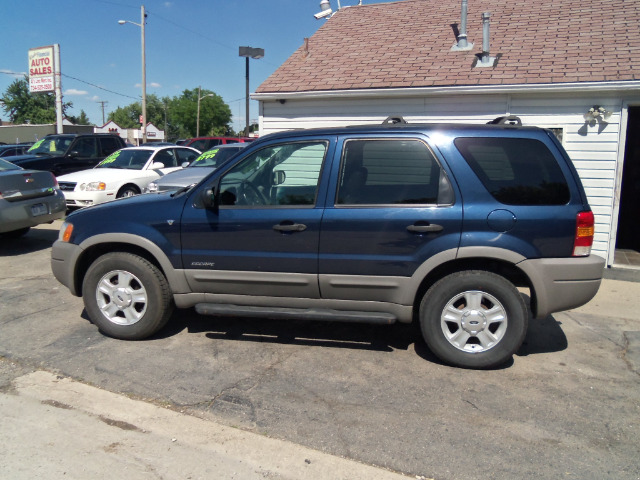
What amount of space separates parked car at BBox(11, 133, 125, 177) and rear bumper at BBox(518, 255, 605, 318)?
40.0ft

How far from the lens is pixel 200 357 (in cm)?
445

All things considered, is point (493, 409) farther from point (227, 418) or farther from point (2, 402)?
point (2, 402)

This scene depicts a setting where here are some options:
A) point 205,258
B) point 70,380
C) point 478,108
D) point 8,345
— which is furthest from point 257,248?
point 478,108

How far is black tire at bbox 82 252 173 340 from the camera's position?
459 centimetres

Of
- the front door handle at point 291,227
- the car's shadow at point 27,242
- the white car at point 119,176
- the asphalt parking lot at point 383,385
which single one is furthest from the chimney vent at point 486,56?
the car's shadow at point 27,242

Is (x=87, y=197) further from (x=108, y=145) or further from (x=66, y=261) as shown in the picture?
(x=66, y=261)

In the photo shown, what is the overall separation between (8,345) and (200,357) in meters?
1.79

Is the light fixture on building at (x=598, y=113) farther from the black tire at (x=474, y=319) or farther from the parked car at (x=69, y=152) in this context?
the parked car at (x=69, y=152)

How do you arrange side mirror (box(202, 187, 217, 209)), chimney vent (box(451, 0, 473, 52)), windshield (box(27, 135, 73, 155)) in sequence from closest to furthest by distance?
1. side mirror (box(202, 187, 217, 209))
2. chimney vent (box(451, 0, 473, 52))
3. windshield (box(27, 135, 73, 155))

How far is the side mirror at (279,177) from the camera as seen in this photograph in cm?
458

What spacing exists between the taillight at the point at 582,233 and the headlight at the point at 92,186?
31.1 ft

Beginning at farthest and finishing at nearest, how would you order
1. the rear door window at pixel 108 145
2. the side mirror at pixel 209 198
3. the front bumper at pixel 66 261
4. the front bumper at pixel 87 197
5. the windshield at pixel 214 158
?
the rear door window at pixel 108 145, the front bumper at pixel 87 197, the windshield at pixel 214 158, the front bumper at pixel 66 261, the side mirror at pixel 209 198

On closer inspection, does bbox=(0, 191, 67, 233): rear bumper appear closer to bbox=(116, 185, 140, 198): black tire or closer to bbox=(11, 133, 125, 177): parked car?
bbox=(116, 185, 140, 198): black tire

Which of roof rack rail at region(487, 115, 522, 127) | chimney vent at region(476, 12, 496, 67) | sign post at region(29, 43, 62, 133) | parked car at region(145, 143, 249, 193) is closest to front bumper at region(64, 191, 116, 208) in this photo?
parked car at region(145, 143, 249, 193)
